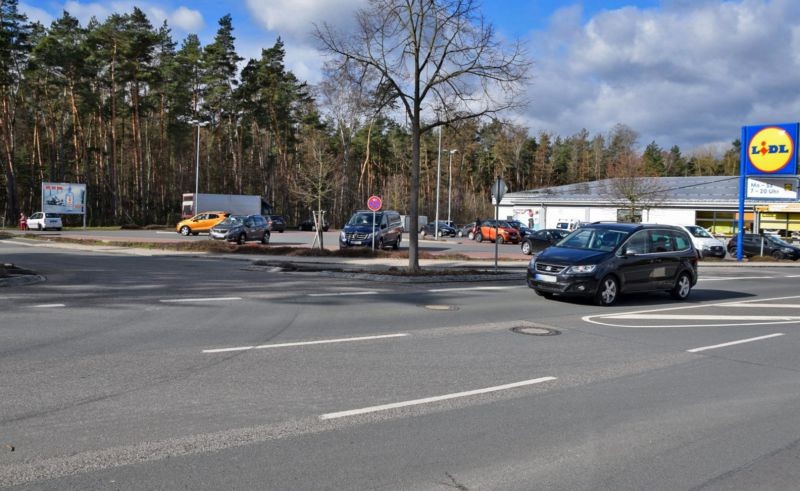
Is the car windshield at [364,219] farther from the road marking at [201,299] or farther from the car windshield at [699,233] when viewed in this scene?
the road marking at [201,299]

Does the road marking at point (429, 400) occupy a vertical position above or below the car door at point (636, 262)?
below

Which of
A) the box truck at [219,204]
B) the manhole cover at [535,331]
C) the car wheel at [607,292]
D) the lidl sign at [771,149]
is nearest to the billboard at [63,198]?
the box truck at [219,204]

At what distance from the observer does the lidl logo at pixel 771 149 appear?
34.4 meters

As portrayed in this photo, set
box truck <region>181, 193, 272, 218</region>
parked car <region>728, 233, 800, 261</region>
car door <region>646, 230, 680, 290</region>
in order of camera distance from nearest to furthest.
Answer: car door <region>646, 230, 680, 290</region>, parked car <region>728, 233, 800, 261</region>, box truck <region>181, 193, 272, 218</region>

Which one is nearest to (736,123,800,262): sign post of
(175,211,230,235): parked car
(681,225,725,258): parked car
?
(681,225,725,258): parked car

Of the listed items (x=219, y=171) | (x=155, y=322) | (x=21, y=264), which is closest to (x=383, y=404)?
(x=155, y=322)

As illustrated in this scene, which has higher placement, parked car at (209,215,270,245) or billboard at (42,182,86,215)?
billboard at (42,182,86,215)

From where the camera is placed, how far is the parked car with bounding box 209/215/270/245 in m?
34.7

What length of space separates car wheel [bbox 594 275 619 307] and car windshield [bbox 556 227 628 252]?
702mm

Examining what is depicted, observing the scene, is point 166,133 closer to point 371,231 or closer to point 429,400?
point 371,231

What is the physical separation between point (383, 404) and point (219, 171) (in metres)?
73.2

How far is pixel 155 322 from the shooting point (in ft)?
32.8

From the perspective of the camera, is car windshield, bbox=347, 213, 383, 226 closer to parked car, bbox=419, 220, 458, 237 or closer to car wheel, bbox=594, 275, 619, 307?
car wheel, bbox=594, 275, 619, 307

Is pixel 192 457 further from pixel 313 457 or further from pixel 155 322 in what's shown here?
pixel 155 322
